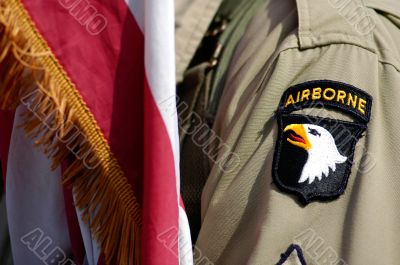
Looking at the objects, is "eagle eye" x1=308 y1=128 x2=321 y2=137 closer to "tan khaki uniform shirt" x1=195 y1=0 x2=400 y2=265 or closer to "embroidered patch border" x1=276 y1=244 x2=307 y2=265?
"tan khaki uniform shirt" x1=195 y1=0 x2=400 y2=265

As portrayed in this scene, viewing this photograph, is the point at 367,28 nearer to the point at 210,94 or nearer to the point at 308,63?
the point at 308,63

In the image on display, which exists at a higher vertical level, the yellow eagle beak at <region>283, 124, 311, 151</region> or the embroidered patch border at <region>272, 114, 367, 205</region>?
the yellow eagle beak at <region>283, 124, 311, 151</region>

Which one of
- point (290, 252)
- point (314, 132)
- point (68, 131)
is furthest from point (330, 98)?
point (68, 131)

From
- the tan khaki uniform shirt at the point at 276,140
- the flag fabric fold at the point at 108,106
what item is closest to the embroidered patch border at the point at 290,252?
the tan khaki uniform shirt at the point at 276,140

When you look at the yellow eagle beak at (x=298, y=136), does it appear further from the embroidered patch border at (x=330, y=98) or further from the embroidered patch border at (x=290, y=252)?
the embroidered patch border at (x=290, y=252)

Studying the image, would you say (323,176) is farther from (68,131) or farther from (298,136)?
(68,131)

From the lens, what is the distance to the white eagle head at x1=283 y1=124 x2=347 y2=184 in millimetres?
733

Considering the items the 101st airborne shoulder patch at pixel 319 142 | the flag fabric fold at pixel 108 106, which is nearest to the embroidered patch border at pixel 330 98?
the 101st airborne shoulder patch at pixel 319 142

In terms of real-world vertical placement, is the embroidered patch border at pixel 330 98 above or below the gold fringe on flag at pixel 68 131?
below

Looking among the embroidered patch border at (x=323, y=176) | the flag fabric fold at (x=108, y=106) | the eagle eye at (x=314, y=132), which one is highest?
the flag fabric fold at (x=108, y=106)

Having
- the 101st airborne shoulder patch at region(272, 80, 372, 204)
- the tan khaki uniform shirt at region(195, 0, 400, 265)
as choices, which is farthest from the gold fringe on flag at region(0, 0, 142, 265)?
the 101st airborne shoulder patch at region(272, 80, 372, 204)

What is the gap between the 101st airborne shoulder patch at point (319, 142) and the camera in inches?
28.7

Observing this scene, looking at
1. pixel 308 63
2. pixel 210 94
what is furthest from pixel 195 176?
pixel 308 63

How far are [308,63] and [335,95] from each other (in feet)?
0.24
